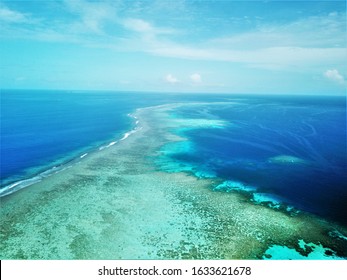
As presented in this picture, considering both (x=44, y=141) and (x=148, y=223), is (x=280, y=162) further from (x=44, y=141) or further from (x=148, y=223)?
(x=44, y=141)

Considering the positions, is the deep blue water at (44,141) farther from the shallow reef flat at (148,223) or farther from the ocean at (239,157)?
the shallow reef flat at (148,223)

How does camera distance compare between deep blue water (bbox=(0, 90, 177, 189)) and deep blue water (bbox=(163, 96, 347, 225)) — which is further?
deep blue water (bbox=(0, 90, 177, 189))

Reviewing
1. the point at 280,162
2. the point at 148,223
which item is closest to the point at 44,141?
the point at 148,223

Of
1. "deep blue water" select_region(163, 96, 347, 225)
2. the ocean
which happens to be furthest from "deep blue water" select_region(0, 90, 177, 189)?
"deep blue water" select_region(163, 96, 347, 225)

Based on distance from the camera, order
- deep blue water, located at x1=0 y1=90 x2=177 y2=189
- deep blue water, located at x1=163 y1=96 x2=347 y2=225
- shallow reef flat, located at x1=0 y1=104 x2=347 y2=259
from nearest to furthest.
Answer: shallow reef flat, located at x1=0 y1=104 x2=347 y2=259, deep blue water, located at x1=163 y1=96 x2=347 y2=225, deep blue water, located at x1=0 y1=90 x2=177 y2=189

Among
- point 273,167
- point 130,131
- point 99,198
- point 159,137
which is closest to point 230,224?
point 99,198

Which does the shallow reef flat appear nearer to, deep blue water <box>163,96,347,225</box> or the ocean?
the ocean

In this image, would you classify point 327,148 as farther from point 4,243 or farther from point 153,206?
point 4,243

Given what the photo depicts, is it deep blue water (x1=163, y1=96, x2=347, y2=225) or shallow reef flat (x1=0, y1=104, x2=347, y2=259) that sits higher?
deep blue water (x1=163, y1=96, x2=347, y2=225)

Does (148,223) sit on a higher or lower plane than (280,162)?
lower
